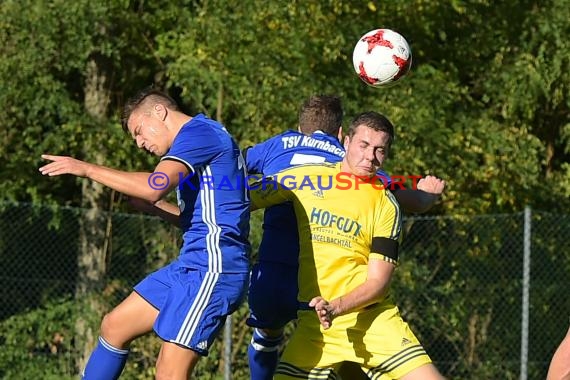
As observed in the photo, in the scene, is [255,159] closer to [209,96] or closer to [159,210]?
[159,210]

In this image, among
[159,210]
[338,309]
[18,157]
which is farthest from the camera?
A: [18,157]

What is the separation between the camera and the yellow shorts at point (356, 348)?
5.33m

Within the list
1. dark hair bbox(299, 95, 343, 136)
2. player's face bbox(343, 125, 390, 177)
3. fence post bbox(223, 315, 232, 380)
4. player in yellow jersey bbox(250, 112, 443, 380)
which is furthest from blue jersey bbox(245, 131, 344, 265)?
fence post bbox(223, 315, 232, 380)

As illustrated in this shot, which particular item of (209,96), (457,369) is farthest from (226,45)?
(457,369)

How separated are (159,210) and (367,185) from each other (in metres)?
1.21

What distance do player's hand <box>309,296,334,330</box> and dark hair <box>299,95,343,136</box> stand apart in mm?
1924

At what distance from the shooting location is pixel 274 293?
6.52 meters

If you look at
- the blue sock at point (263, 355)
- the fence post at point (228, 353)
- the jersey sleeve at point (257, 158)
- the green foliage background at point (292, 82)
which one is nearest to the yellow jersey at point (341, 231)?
the jersey sleeve at point (257, 158)

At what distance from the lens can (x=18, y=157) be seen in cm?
1220

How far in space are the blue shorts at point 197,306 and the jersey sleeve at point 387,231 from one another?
0.67m

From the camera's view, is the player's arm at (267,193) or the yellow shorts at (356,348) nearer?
the yellow shorts at (356,348)

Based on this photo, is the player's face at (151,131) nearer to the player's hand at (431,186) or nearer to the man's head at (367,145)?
the man's head at (367,145)

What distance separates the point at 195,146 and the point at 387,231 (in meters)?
1.03

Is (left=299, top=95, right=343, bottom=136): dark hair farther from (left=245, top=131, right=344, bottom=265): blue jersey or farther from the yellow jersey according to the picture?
the yellow jersey
